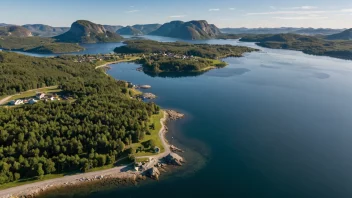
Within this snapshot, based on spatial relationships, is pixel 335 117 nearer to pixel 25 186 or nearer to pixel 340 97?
pixel 340 97

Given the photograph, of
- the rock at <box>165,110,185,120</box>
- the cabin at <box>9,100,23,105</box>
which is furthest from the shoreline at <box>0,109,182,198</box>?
the cabin at <box>9,100,23,105</box>

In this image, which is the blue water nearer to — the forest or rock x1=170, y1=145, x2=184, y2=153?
rock x1=170, y1=145, x2=184, y2=153

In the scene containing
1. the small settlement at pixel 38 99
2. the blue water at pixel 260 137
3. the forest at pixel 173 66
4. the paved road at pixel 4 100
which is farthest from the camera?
the forest at pixel 173 66

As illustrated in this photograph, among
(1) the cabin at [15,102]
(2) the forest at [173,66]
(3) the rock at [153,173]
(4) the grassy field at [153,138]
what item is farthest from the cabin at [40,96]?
(2) the forest at [173,66]

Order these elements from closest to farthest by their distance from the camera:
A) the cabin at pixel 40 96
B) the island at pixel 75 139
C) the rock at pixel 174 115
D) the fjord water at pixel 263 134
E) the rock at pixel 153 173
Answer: the island at pixel 75 139, the fjord water at pixel 263 134, the rock at pixel 153 173, the rock at pixel 174 115, the cabin at pixel 40 96

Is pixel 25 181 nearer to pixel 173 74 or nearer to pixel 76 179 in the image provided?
pixel 76 179

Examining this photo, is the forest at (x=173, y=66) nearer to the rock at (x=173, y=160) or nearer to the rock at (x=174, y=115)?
the rock at (x=174, y=115)

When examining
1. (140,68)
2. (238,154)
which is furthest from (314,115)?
(140,68)

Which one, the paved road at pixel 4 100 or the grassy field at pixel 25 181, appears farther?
the paved road at pixel 4 100

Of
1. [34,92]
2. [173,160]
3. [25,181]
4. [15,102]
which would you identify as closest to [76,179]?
[25,181]
